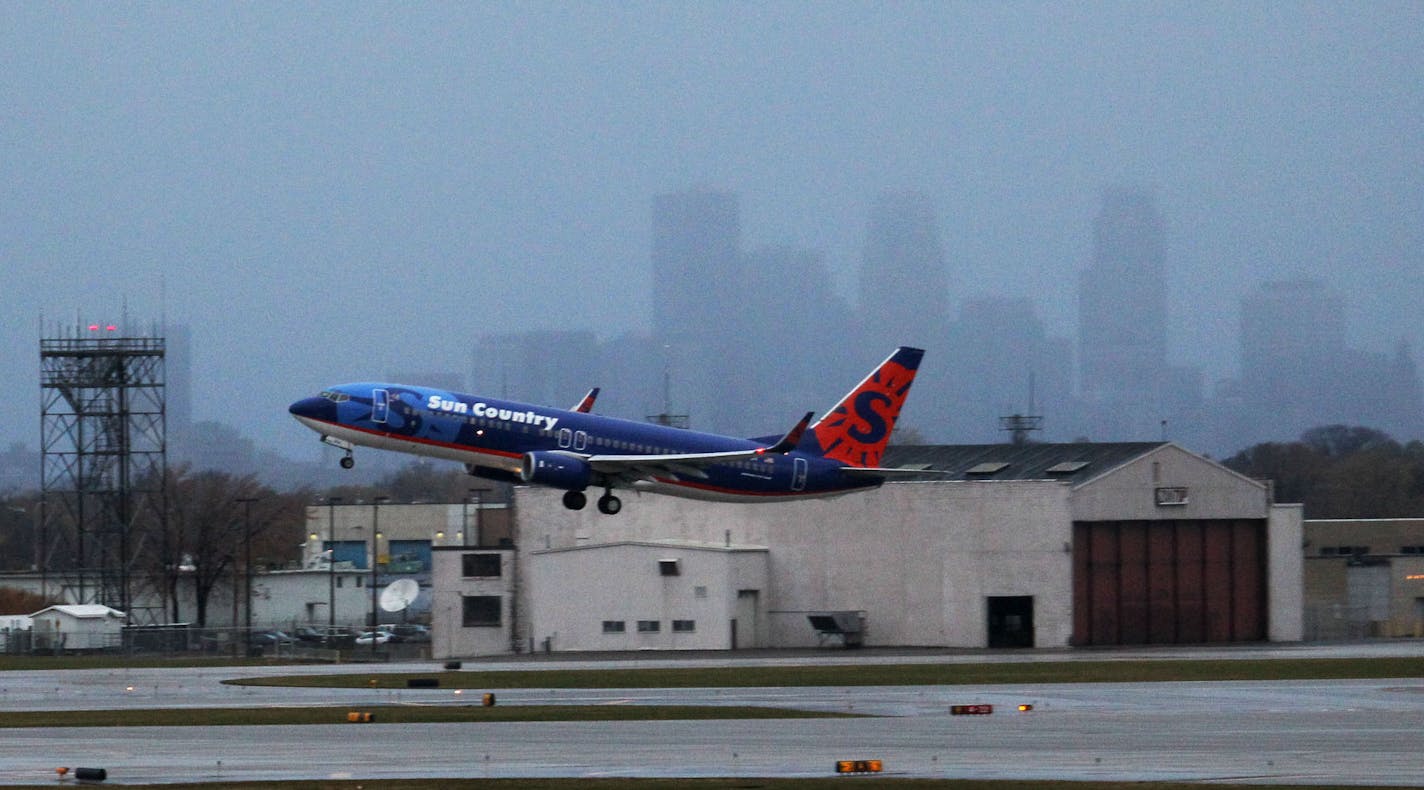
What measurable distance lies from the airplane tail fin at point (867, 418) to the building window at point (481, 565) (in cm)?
2559

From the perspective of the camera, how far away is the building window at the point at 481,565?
318 ft

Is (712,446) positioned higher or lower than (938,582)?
higher

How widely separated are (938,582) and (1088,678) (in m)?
30.6

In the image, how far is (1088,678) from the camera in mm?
61406

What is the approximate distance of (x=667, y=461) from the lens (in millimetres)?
69375

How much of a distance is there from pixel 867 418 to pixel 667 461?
13.4 metres

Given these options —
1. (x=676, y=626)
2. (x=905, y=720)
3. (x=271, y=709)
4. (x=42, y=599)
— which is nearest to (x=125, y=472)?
(x=42, y=599)

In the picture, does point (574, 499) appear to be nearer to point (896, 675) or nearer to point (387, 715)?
point (896, 675)

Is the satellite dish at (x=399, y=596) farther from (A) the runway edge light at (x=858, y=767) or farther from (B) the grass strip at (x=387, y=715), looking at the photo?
(A) the runway edge light at (x=858, y=767)

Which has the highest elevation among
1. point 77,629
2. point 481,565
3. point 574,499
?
point 574,499

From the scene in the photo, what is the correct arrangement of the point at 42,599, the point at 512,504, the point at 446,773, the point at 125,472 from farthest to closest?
the point at 42,599 < the point at 125,472 < the point at 512,504 < the point at 446,773

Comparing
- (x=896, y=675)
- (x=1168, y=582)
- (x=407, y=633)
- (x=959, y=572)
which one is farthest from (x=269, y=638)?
(x=896, y=675)

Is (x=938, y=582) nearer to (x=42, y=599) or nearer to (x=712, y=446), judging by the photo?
(x=712, y=446)

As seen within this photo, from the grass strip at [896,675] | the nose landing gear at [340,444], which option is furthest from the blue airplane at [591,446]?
the grass strip at [896,675]
